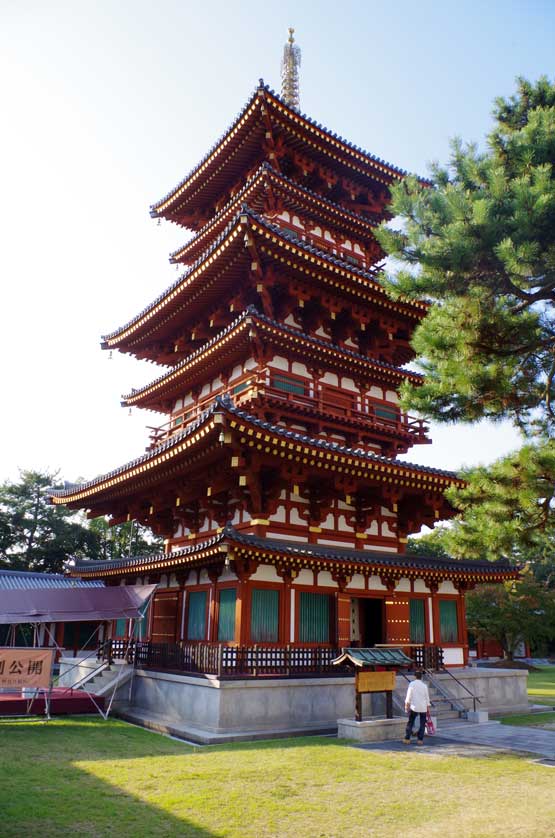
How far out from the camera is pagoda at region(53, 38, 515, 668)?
57.0 feet

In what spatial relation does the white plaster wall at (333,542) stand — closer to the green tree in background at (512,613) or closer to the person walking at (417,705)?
the person walking at (417,705)

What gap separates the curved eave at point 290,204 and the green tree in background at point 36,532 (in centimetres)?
3296

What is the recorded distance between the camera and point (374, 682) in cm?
1463

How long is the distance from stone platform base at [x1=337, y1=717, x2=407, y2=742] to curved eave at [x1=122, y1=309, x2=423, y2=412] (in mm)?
10939

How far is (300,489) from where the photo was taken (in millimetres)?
19109

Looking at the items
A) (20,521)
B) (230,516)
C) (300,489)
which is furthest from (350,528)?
(20,521)

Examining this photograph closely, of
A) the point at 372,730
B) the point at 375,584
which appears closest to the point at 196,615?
the point at 375,584

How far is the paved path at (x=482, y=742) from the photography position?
1337 cm

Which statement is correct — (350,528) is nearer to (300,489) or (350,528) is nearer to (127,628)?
(300,489)

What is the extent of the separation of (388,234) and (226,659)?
10.8 meters

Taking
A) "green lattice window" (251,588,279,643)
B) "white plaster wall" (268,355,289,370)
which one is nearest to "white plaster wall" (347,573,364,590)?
"green lattice window" (251,588,279,643)

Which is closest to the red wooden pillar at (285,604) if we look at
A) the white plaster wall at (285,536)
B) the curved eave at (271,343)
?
the white plaster wall at (285,536)

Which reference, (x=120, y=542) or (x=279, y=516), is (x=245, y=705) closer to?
(x=279, y=516)

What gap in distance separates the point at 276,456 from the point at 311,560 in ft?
9.69
